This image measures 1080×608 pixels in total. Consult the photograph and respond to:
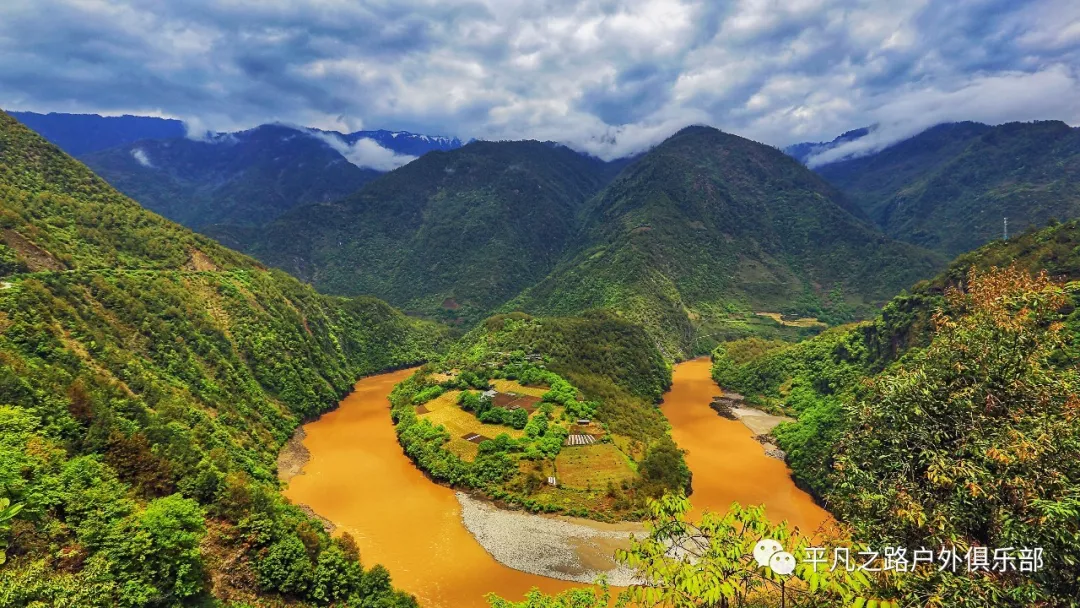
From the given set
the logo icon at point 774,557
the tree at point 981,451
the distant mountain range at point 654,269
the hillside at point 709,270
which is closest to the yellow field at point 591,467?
the tree at point 981,451

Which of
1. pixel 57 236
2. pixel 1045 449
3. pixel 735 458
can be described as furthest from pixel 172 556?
pixel 57 236

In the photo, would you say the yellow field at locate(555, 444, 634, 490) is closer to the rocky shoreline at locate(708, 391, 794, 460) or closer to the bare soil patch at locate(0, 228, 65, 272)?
the rocky shoreline at locate(708, 391, 794, 460)

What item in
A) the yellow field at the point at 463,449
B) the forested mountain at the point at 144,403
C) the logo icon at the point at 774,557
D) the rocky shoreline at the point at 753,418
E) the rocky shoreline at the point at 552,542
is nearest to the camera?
the logo icon at the point at 774,557

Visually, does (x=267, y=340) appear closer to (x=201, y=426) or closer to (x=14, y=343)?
(x=201, y=426)

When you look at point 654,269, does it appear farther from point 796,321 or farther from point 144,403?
point 144,403

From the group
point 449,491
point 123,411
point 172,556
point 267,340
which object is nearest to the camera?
point 172,556

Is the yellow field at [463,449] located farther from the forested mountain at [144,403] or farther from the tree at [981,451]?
the tree at [981,451]

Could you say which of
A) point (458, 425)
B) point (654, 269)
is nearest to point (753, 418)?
point (458, 425)
